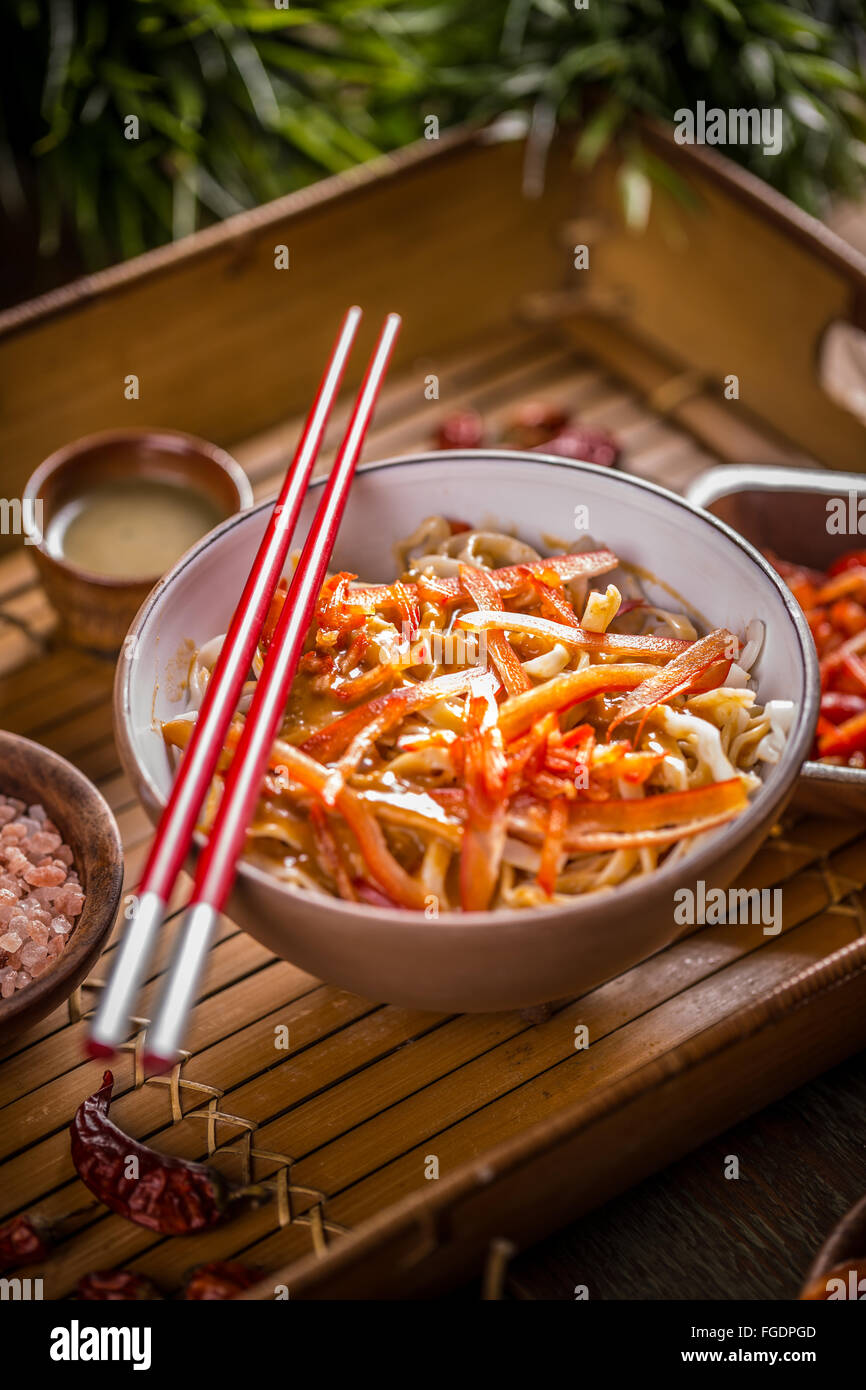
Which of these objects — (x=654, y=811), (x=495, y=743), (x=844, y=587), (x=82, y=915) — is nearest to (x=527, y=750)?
(x=495, y=743)

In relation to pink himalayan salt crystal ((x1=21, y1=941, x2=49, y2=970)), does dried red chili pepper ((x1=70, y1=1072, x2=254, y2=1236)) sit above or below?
below

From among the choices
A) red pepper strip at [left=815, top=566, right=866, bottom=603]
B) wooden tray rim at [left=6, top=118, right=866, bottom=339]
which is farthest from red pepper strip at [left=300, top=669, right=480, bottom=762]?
wooden tray rim at [left=6, top=118, right=866, bottom=339]

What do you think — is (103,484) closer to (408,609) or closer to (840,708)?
(408,609)

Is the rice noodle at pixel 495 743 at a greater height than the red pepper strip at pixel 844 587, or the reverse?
the red pepper strip at pixel 844 587

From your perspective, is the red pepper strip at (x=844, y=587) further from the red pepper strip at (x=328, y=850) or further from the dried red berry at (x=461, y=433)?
the red pepper strip at (x=328, y=850)

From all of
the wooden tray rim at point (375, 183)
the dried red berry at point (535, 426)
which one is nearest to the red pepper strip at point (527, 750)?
the dried red berry at point (535, 426)

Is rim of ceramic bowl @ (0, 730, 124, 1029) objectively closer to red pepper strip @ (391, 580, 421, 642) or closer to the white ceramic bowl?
the white ceramic bowl

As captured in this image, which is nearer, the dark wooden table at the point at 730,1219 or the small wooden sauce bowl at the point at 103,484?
the dark wooden table at the point at 730,1219
